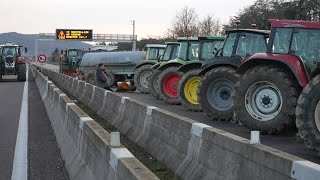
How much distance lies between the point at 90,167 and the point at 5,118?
9.43 meters

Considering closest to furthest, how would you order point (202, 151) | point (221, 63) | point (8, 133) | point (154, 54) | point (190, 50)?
1. point (202, 151)
2. point (8, 133)
3. point (221, 63)
4. point (190, 50)
5. point (154, 54)

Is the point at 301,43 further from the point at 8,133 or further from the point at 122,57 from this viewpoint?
the point at 122,57

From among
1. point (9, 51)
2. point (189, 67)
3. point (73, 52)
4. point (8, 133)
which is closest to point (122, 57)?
point (189, 67)

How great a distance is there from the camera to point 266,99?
33.0ft

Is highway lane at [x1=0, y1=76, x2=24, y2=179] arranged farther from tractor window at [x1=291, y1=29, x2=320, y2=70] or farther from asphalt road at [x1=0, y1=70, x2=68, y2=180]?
tractor window at [x1=291, y1=29, x2=320, y2=70]

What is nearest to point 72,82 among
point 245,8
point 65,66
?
point 65,66

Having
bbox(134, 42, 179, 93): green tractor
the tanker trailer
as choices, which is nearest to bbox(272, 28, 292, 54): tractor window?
bbox(134, 42, 179, 93): green tractor

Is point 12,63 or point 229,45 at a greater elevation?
point 229,45

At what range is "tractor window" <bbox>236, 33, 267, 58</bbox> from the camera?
12.9 metres

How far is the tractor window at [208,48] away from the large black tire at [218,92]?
4055 millimetres

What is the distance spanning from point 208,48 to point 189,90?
7.37 feet

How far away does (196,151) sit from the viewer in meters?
6.38

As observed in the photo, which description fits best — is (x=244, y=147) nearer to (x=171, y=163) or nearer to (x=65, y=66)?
(x=171, y=163)

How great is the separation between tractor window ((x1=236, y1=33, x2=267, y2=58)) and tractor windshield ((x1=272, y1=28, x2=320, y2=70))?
258 centimetres
